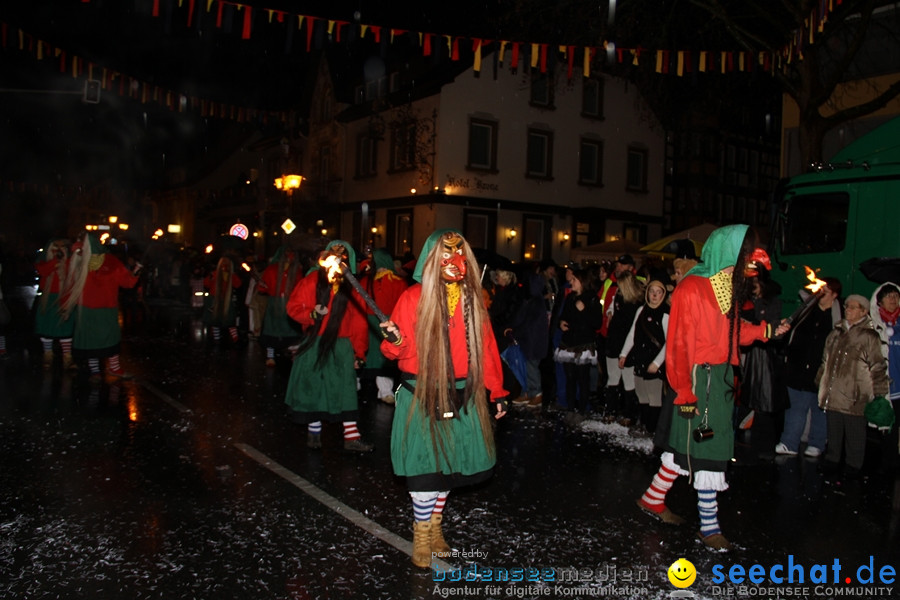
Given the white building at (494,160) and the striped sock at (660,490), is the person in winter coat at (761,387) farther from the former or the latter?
the white building at (494,160)

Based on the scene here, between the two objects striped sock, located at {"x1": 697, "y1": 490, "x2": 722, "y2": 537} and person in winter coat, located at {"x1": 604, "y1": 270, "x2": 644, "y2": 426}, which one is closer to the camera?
striped sock, located at {"x1": 697, "y1": 490, "x2": 722, "y2": 537}

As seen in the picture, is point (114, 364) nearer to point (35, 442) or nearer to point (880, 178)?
point (35, 442)

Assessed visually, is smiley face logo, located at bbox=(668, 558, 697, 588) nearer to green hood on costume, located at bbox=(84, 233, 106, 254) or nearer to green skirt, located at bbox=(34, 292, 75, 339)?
green hood on costume, located at bbox=(84, 233, 106, 254)

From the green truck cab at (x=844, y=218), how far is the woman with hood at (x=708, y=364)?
479cm

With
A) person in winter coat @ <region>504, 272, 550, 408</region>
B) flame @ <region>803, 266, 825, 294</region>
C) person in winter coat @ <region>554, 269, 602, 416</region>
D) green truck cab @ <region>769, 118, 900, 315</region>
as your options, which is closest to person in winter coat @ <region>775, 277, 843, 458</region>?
green truck cab @ <region>769, 118, 900, 315</region>

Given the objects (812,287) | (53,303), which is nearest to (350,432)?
(812,287)

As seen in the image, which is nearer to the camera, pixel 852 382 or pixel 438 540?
pixel 438 540

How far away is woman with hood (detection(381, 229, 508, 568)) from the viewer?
4355 millimetres

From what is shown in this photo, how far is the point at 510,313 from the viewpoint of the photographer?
32.3ft

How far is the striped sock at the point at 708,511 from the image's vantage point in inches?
194

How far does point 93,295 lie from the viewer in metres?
10.0

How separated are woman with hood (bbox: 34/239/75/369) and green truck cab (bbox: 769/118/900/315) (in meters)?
11.1

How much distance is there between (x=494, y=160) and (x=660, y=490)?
77.0 feet

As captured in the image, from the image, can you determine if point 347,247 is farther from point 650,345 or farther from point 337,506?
point 650,345
